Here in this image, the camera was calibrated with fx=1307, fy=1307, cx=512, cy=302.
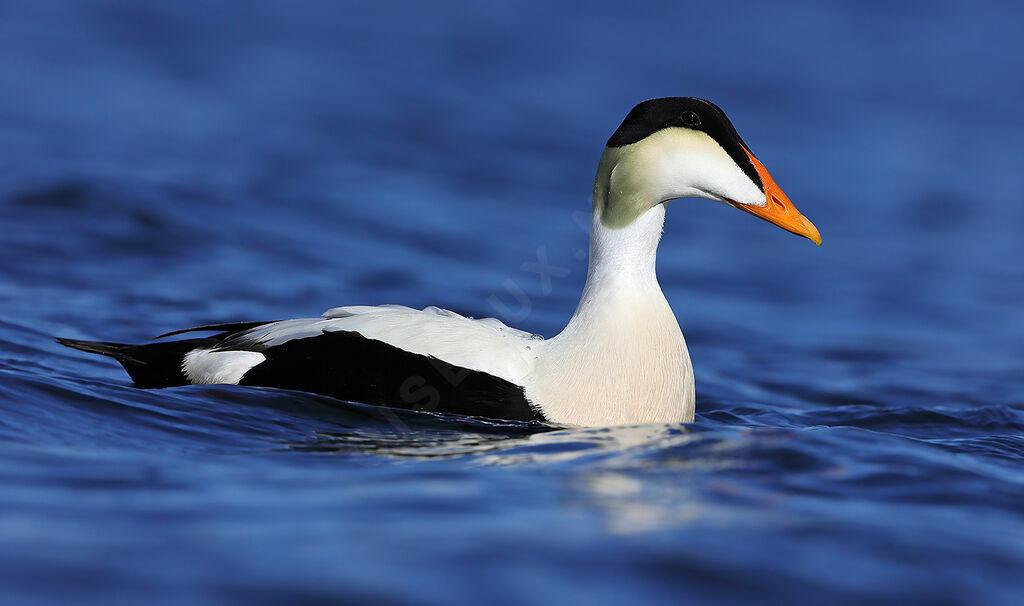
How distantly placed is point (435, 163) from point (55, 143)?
2.98 m

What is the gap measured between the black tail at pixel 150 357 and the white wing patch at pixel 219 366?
0.19 feet

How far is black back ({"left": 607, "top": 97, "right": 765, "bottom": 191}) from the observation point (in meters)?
4.16

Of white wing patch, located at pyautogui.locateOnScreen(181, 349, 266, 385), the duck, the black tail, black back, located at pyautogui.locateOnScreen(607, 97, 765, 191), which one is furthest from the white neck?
the black tail

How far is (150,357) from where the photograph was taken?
15.4ft

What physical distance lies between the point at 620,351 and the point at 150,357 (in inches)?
67.9

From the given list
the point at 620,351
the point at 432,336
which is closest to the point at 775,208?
the point at 620,351

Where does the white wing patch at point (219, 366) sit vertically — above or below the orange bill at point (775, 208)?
below

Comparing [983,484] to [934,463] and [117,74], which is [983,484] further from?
[117,74]

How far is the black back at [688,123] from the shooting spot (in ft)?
13.6

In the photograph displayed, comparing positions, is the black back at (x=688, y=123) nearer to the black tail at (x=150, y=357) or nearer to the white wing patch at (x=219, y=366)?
the white wing patch at (x=219, y=366)

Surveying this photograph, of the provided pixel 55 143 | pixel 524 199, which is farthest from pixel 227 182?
pixel 524 199

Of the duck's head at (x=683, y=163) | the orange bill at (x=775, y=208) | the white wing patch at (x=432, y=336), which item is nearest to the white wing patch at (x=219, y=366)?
the white wing patch at (x=432, y=336)

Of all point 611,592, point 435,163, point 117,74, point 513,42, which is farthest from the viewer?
point 513,42

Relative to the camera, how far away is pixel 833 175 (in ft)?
36.8
